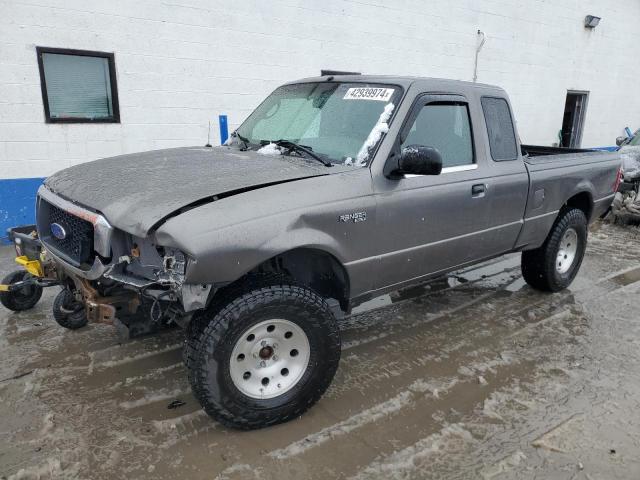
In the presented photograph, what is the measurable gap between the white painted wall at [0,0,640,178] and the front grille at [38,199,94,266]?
13.8ft

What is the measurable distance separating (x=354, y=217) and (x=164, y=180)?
3.70 ft

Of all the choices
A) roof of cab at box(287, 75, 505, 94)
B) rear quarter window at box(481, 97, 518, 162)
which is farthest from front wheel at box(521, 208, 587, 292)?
roof of cab at box(287, 75, 505, 94)

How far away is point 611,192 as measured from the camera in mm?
5562

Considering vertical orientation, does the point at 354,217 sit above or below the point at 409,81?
below

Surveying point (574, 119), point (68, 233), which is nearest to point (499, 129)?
point (68, 233)

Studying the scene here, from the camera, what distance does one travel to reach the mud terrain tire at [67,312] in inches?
155

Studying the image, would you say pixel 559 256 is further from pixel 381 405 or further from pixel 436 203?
pixel 381 405

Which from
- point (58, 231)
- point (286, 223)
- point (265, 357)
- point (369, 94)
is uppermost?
point (369, 94)

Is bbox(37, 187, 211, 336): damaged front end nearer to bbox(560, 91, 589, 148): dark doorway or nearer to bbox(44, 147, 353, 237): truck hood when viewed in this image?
bbox(44, 147, 353, 237): truck hood

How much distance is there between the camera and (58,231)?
9.86ft

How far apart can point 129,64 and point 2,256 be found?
10.3 feet

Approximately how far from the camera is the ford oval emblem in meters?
2.96

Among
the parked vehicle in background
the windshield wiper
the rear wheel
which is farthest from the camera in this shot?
the parked vehicle in background

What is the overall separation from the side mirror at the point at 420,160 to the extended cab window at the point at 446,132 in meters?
0.36
